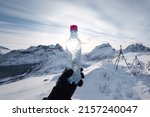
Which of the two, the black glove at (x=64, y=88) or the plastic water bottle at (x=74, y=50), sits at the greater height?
the plastic water bottle at (x=74, y=50)

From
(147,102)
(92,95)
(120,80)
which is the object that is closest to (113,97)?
(92,95)

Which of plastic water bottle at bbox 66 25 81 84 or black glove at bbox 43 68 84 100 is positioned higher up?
plastic water bottle at bbox 66 25 81 84

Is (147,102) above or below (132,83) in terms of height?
above

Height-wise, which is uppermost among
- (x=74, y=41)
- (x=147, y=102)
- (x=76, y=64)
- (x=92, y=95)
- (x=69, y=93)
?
(x=74, y=41)

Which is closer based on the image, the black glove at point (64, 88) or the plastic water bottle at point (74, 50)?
the black glove at point (64, 88)

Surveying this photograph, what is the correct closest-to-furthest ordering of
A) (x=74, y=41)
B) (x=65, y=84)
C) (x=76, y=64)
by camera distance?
(x=65, y=84), (x=76, y=64), (x=74, y=41)

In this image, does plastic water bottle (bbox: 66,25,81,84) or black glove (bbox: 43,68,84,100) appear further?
plastic water bottle (bbox: 66,25,81,84)

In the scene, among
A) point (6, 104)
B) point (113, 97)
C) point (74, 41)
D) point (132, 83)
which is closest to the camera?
point (74, 41)

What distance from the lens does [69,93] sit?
358 cm

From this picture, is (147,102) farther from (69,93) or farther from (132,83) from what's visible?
(132,83)

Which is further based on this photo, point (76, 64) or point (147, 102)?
point (147, 102)

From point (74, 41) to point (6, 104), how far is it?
7.60 feet

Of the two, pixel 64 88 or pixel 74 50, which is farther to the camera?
pixel 74 50

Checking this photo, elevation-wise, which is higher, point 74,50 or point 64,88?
point 74,50
